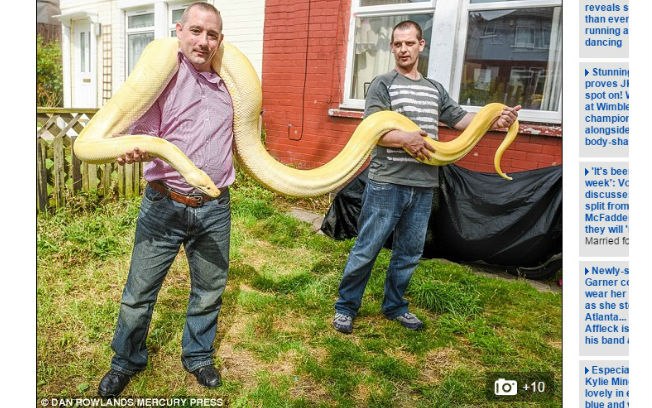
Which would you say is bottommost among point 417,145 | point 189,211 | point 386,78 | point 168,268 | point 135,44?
point 168,268

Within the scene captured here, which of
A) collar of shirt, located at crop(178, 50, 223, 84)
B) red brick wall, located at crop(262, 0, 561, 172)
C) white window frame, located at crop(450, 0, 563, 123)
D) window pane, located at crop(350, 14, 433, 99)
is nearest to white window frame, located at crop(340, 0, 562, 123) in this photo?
white window frame, located at crop(450, 0, 563, 123)

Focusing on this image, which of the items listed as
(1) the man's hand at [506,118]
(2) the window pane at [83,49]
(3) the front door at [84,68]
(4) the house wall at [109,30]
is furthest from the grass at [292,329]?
(2) the window pane at [83,49]

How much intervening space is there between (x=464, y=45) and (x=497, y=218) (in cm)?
185

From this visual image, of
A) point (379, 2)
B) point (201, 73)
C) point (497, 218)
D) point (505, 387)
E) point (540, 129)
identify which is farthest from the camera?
point (379, 2)

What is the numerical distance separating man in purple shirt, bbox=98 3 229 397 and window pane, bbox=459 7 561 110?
3279mm

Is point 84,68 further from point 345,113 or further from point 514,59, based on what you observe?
point 514,59

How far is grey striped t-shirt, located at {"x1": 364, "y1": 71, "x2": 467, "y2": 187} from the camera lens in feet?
8.61

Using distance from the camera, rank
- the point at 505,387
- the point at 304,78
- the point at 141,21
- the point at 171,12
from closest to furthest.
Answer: the point at 505,387
the point at 304,78
the point at 171,12
the point at 141,21

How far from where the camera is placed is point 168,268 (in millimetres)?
2172

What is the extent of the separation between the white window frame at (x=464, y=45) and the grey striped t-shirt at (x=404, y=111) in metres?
1.85

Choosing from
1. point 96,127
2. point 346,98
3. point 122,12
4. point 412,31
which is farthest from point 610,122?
point 122,12

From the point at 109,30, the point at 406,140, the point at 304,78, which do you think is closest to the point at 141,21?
the point at 109,30

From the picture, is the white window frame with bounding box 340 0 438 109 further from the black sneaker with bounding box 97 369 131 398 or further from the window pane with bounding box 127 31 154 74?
the window pane with bounding box 127 31 154 74

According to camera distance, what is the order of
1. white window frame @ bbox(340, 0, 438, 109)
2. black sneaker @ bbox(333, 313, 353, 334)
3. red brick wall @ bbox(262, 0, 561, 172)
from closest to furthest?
black sneaker @ bbox(333, 313, 353, 334) → white window frame @ bbox(340, 0, 438, 109) → red brick wall @ bbox(262, 0, 561, 172)
